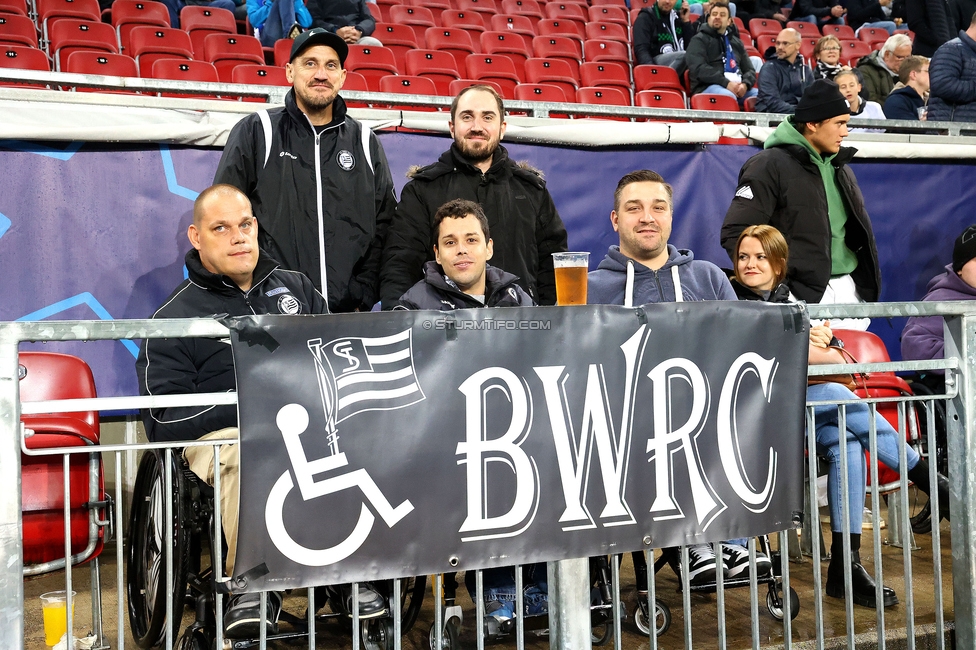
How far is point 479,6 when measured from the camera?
416 inches

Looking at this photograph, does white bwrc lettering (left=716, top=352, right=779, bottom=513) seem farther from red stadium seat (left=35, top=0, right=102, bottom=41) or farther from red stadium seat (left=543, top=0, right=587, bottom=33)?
red stadium seat (left=543, top=0, right=587, bottom=33)

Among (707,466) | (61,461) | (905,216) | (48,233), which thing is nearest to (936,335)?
(905,216)

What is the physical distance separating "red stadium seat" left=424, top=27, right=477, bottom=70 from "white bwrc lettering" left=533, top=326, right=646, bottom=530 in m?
7.24

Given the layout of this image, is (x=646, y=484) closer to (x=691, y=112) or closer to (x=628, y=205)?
(x=628, y=205)

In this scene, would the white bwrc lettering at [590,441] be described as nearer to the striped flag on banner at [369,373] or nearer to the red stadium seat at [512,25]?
the striped flag on banner at [369,373]

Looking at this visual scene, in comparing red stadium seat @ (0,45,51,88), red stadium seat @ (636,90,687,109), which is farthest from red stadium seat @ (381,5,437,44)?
red stadium seat @ (0,45,51,88)

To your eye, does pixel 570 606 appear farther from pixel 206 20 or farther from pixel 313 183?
pixel 206 20

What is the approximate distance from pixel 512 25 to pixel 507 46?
1.06 metres

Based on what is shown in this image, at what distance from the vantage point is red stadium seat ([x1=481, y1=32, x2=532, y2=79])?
9.30 metres

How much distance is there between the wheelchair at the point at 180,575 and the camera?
8.57 ft

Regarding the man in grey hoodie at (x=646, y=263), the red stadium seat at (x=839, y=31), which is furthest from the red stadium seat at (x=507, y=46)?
the man in grey hoodie at (x=646, y=263)

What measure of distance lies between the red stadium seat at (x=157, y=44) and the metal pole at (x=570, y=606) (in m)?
6.50

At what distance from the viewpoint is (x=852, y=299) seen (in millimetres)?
4812

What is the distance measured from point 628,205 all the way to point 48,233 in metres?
2.73
